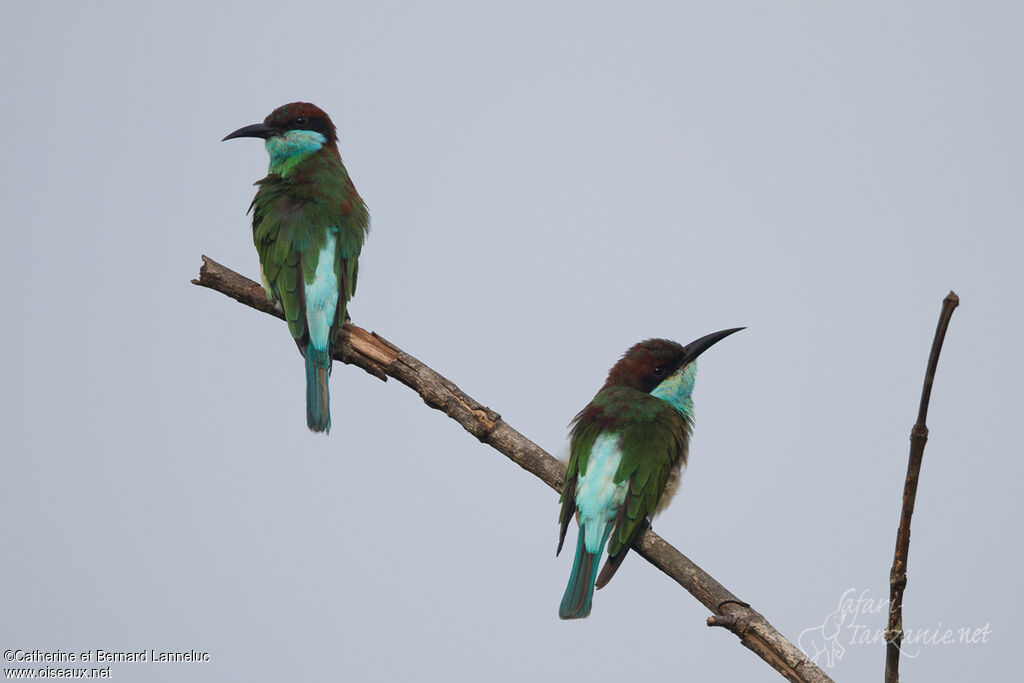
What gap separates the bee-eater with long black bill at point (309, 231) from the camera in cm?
446

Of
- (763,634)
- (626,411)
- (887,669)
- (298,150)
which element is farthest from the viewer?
(298,150)

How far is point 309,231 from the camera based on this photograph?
186 inches

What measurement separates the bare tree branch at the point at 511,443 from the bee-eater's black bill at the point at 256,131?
122 cm

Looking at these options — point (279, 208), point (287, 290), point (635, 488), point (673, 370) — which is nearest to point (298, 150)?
point (279, 208)

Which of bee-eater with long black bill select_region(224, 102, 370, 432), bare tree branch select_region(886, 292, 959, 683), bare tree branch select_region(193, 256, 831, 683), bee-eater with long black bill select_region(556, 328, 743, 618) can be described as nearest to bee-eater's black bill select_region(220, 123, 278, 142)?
bee-eater with long black bill select_region(224, 102, 370, 432)

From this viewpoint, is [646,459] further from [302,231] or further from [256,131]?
[256,131]

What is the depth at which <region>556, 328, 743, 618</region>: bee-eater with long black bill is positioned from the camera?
152 inches

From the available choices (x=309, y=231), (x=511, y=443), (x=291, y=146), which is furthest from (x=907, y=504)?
(x=291, y=146)

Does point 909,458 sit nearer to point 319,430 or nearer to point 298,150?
point 319,430

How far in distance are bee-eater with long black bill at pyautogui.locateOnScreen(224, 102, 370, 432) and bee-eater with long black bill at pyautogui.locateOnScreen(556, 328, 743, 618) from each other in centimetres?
110

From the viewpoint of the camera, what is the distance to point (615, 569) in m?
3.85

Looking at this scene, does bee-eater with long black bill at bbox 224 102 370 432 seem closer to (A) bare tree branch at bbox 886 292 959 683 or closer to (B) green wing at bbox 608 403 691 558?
(B) green wing at bbox 608 403 691 558

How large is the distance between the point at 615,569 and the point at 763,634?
89 cm

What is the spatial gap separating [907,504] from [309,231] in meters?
3.12
